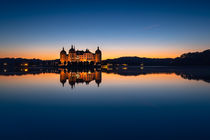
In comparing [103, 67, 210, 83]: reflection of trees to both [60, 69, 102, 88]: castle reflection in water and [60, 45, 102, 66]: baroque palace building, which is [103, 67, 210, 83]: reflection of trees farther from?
[60, 45, 102, 66]: baroque palace building

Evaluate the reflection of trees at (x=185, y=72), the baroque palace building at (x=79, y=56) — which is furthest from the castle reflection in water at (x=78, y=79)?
the baroque palace building at (x=79, y=56)

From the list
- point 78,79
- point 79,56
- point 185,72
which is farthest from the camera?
point 79,56

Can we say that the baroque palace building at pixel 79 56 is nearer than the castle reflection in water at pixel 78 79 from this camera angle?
No

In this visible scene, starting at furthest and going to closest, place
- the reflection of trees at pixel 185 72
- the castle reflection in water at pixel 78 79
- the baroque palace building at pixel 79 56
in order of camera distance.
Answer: the baroque palace building at pixel 79 56 < the reflection of trees at pixel 185 72 < the castle reflection in water at pixel 78 79

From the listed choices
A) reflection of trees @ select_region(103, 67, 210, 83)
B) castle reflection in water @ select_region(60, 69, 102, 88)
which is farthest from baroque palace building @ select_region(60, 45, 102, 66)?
castle reflection in water @ select_region(60, 69, 102, 88)

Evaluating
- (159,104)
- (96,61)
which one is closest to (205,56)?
(96,61)

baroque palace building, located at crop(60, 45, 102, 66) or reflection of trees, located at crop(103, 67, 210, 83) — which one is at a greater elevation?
baroque palace building, located at crop(60, 45, 102, 66)

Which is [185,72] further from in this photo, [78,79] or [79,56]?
[79,56]

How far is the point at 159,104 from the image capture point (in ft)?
38.8

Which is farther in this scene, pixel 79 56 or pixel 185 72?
pixel 79 56

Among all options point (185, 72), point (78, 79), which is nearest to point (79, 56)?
point (185, 72)

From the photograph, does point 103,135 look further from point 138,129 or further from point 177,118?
point 177,118

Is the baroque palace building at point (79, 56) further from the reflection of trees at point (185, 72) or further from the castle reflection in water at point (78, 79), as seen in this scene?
the castle reflection in water at point (78, 79)

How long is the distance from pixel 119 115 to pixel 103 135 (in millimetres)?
2649
